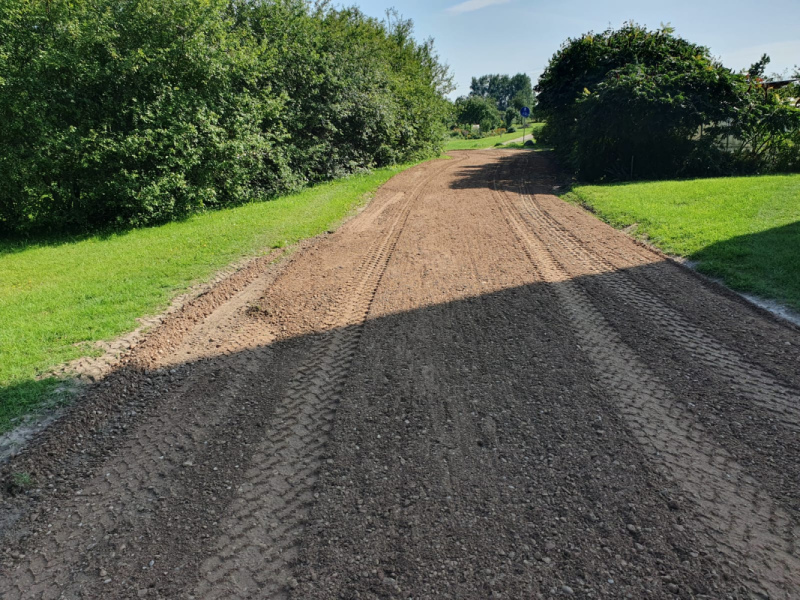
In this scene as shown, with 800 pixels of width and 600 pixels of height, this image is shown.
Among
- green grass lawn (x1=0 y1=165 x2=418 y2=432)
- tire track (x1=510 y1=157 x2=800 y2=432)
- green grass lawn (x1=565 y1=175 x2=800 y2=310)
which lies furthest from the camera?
green grass lawn (x1=565 y1=175 x2=800 y2=310)

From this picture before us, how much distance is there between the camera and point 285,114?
15.2 metres

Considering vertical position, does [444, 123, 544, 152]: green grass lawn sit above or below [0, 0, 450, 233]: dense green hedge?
above

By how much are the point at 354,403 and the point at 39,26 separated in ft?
38.9

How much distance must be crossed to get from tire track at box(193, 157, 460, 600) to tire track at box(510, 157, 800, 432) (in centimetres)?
325

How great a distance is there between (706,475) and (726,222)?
7182 millimetres

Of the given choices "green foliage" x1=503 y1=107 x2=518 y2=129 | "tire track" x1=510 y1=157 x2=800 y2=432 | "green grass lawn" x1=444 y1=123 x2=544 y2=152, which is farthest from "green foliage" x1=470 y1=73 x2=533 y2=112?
"tire track" x1=510 y1=157 x2=800 y2=432

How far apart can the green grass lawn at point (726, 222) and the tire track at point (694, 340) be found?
1.27 metres

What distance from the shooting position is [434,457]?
10.5ft

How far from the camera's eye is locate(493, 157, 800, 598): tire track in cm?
235

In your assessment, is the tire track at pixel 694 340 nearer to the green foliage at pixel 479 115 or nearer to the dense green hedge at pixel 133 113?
the dense green hedge at pixel 133 113

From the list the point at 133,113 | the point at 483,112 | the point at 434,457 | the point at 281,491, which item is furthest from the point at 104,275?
the point at 483,112

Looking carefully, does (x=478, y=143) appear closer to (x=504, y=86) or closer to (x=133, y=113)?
(x=133, y=113)

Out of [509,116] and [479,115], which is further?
[509,116]

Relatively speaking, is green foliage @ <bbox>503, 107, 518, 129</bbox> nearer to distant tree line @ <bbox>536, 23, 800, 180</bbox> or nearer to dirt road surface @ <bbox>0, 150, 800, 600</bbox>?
distant tree line @ <bbox>536, 23, 800, 180</bbox>
